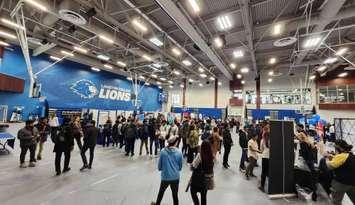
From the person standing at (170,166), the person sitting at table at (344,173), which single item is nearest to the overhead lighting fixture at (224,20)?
the person sitting at table at (344,173)

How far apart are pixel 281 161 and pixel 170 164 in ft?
8.59

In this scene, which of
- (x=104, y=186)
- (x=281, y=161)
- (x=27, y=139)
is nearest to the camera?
(x=281, y=161)

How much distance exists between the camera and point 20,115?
1023 centimetres

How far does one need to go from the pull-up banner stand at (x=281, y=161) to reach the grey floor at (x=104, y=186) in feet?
0.88

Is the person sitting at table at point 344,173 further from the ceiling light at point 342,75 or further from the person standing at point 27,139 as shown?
the ceiling light at point 342,75

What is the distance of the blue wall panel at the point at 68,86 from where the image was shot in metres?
10.2

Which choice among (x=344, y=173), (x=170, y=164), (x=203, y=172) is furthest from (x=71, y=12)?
(x=344, y=173)

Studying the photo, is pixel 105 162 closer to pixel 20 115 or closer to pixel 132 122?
pixel 132 122

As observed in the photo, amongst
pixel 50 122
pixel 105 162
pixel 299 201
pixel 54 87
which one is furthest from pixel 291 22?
pixel 54 87

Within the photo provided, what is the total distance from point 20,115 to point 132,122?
790 centimetres

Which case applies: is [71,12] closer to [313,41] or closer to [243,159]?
[243,159]

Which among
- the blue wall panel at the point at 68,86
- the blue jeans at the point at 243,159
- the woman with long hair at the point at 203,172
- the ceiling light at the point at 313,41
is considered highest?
the ceiling light at the point at 313,41

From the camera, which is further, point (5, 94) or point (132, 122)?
point (5, 94)

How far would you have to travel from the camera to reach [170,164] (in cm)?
278
